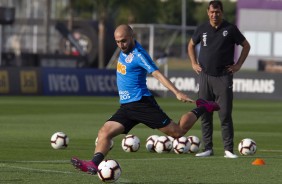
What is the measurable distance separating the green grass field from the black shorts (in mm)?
781

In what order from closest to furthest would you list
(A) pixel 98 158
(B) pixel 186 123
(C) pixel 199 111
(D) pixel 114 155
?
(A) pixel 98 158 < (B) pixel 186 123 < (C) pixel 199 111 < (D) pixel 114 155

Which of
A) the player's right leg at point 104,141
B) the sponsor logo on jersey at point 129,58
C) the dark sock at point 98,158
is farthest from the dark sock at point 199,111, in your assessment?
the dark sock at point 98,158

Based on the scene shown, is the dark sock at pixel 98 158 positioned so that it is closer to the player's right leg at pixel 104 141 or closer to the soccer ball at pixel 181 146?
the player's right leg at pixel 104 141

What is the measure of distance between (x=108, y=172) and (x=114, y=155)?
461 centimetres

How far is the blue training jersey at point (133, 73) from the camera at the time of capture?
48.6 ft

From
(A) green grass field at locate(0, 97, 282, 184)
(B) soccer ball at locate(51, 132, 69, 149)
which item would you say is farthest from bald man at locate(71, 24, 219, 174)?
(B) soccer ball at locate(51, 132, 69, 149)

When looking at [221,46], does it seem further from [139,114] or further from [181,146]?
[139,114]

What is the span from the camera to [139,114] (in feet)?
49.2

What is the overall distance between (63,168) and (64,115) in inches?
602

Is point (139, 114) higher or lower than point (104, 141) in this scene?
higher

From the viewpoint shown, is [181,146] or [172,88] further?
[181,146]

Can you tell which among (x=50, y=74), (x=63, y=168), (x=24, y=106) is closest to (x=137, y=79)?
(x=63, y=168)

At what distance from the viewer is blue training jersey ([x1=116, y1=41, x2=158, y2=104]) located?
14812mm

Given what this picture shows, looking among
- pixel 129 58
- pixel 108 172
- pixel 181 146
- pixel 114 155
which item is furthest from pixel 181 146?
pixel 108 172
